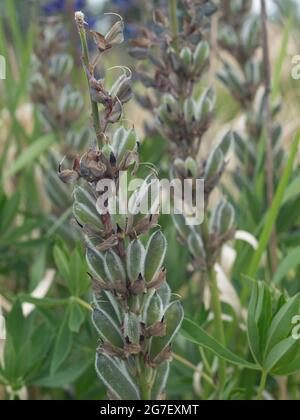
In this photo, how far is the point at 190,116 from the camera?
0.91 m

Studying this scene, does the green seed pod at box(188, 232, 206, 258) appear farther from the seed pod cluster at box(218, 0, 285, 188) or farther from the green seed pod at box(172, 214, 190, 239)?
the seed pod cluster at box(218, 0, 285, 188)

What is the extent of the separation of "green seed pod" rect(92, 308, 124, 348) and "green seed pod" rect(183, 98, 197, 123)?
0.34m

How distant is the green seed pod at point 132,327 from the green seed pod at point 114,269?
3cm

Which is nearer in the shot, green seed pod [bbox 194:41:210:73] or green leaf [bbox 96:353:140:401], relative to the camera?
green leaf [bbox 96:353:140:401]

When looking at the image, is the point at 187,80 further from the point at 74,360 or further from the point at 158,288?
the point at 74,360

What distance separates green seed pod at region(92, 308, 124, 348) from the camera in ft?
2.10

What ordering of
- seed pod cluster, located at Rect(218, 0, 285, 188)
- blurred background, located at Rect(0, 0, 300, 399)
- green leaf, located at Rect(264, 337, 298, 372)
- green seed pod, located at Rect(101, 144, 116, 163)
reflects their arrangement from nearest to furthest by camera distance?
1. green seed pod, located at Rect(101, 144, 116, 163)
2. green leaf, located at Rect(264, 337, 298, 372)
3. blurred background, located at Rect(0, 0, 300, 399)
4. seed pod cluster, located at Rect(218, 0, 285, 188)

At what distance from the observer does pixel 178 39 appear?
926 millimetres

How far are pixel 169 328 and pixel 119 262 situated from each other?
0.08 meters

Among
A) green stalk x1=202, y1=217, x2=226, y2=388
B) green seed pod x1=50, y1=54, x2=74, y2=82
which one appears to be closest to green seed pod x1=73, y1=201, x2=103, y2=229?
green stalk x1=202, y1=217, x2=226, y2=388

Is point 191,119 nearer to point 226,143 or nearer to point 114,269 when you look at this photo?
point 226,143

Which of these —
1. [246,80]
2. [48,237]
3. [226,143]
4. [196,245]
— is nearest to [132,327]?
[196,245]

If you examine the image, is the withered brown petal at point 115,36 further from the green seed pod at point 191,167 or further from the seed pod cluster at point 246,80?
the seed pod cluster at point 246,80

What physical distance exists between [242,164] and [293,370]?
68cm
